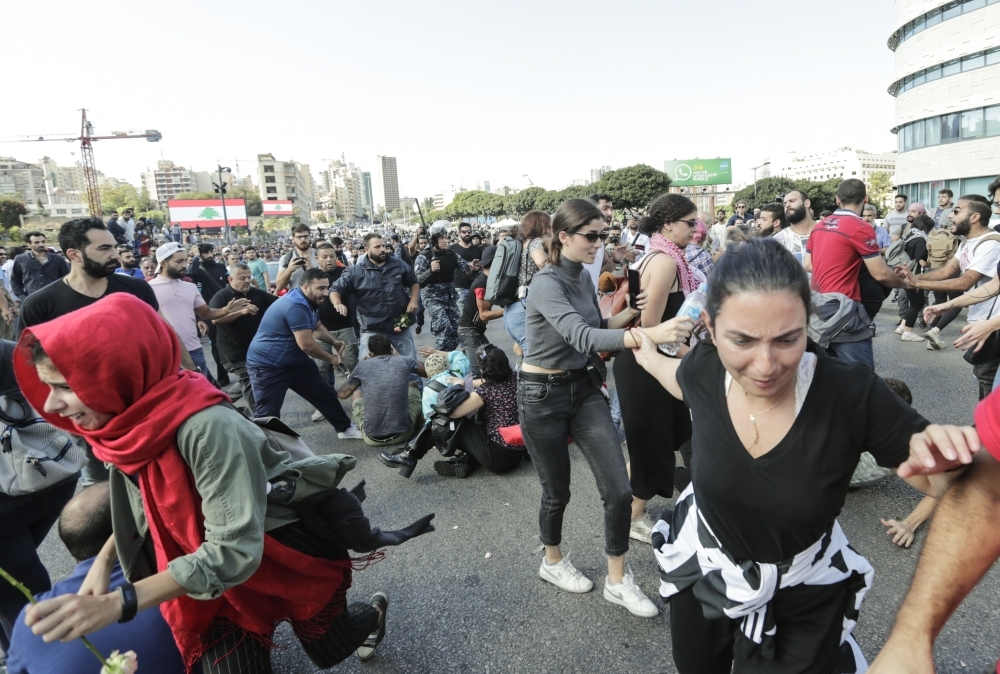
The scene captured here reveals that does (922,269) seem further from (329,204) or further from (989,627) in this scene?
(329,204)

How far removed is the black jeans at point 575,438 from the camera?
2734mm

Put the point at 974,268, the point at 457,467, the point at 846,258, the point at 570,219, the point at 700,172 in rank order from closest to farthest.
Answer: the point at 570,219, the point at 846,258, the point at 974,268, the point at 457,467, the point at 700,172

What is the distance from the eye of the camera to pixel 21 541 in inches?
95.7

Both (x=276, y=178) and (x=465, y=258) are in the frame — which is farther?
(x=276, y=178)

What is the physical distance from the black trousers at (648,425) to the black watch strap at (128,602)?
2.42m

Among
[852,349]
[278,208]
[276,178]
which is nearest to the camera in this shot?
[852,349]

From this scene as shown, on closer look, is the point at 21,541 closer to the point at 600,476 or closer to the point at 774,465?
the point at 600,476

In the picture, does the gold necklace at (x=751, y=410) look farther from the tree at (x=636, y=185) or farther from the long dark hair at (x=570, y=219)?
the tree at (x=636, y=185)

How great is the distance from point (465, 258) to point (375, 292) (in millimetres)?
4756

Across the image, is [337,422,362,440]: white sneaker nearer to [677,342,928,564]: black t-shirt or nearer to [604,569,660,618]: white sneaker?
[604,569,660,618]: white sneaker

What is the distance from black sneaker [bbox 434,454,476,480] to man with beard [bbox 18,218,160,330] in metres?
2.67

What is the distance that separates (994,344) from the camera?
3580mm

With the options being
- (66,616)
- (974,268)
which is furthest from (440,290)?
(66,616)

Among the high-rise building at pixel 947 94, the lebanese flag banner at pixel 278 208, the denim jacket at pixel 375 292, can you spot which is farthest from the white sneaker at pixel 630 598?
the lebanese flag banner at pixel 278 208
